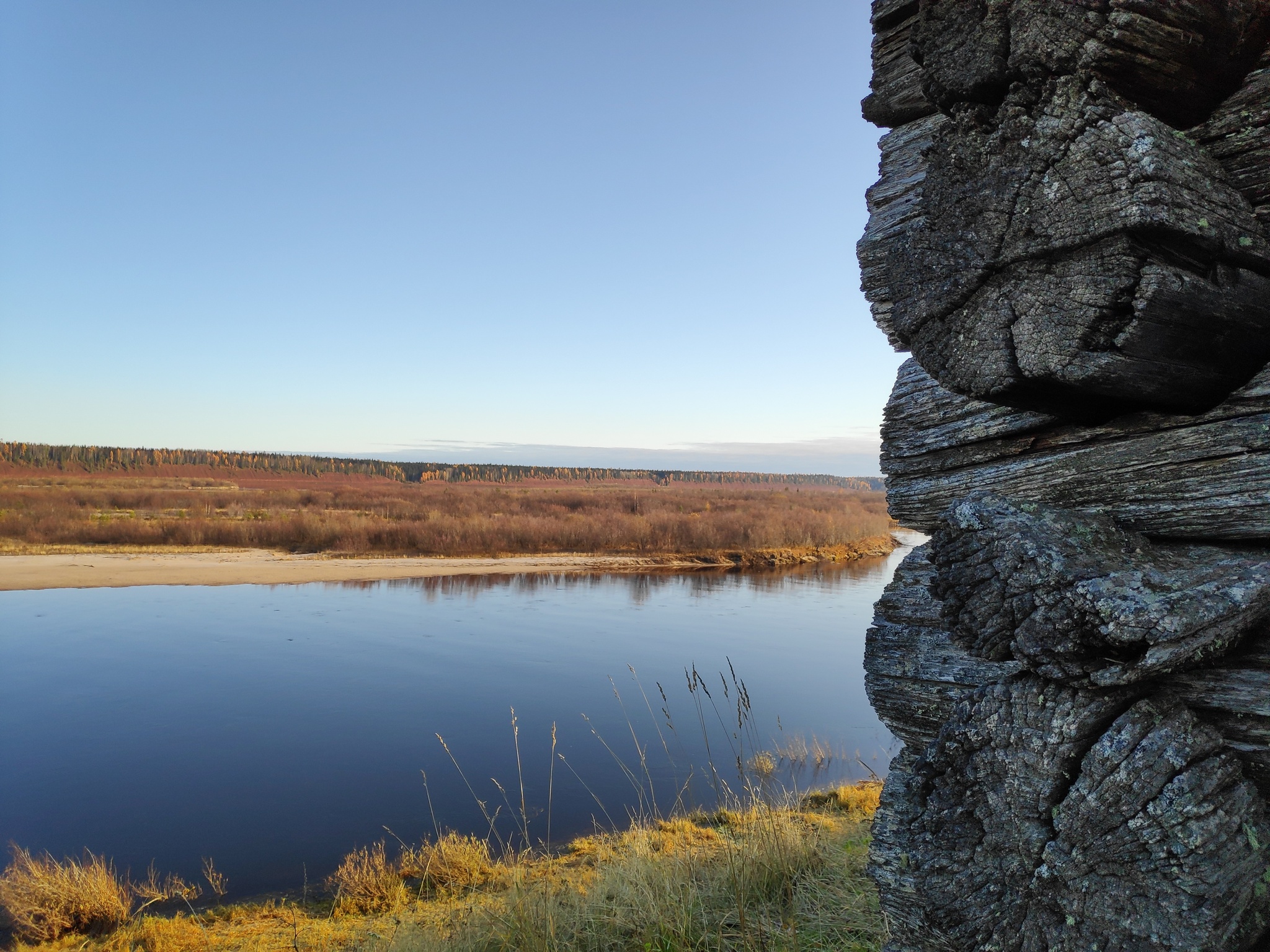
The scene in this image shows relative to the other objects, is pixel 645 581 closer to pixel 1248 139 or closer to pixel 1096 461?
pixel 1096 461

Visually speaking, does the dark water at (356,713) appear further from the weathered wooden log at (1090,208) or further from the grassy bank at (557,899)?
the weathered wooden log at (1090,208)

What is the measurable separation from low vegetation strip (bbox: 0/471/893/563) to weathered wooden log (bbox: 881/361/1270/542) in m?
28.3

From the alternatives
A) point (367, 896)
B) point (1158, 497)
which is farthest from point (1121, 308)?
point (367, 896)

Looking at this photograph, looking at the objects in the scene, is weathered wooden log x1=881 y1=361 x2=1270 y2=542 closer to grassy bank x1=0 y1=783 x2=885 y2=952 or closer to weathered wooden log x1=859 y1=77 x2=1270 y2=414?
weathered wooden log x1=859 y1=77 x2=1270 y2=414

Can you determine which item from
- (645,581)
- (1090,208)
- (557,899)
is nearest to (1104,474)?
(1090,208)

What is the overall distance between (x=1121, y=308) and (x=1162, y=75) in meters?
0.50

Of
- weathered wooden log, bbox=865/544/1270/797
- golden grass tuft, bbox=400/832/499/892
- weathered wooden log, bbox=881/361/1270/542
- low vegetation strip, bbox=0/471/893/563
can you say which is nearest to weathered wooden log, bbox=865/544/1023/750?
weathered wooden log, bbox=865/544/1270/797

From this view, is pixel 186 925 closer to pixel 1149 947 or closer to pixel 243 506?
pixel 1149 947

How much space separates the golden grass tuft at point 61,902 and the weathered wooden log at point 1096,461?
7.00 meters

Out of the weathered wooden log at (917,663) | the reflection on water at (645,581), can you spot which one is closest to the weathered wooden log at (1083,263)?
the weathered wooden log at (917,663)

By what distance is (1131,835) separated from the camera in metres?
1.36

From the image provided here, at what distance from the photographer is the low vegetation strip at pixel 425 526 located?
2881 centimetres

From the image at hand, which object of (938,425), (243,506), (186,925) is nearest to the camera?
(938,425)

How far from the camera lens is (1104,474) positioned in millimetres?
1766
